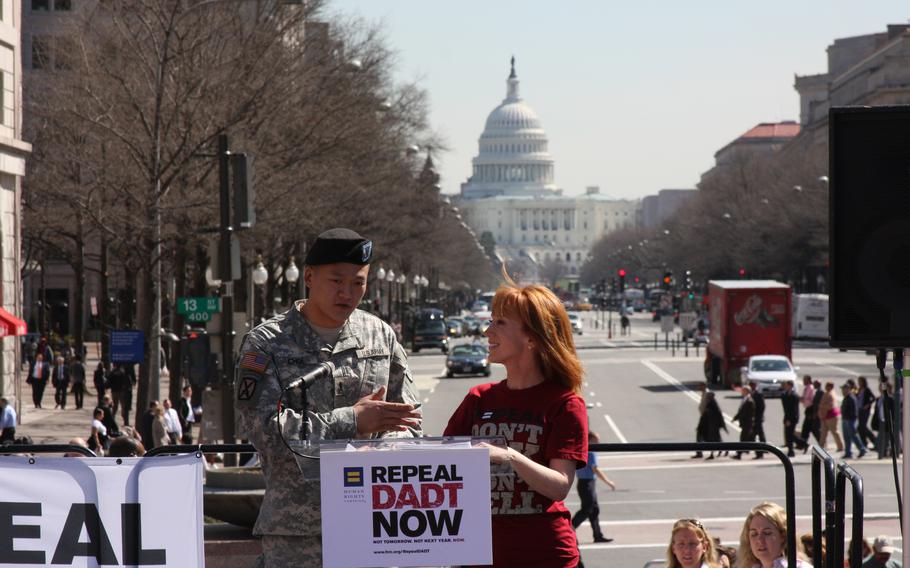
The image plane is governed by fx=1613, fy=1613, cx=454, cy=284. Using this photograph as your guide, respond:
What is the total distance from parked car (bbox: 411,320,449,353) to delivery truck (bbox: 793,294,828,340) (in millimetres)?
18631

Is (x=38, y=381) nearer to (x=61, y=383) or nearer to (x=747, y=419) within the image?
(x=61, y=383)

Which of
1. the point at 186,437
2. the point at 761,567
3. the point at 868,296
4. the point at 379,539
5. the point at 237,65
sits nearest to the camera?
the point at 379,539

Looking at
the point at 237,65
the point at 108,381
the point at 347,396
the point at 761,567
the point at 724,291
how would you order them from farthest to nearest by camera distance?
the point at 724,291 → the point at 108,381 → the point at 237,65 → the point at 761,567 → the point at 347,396

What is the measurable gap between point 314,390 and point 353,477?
440 mm

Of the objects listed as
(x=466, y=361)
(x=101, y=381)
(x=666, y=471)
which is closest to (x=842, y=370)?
(x=466, y=361)

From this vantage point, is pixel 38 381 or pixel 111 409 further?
pixel 38 381

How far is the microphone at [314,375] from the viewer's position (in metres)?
5.61

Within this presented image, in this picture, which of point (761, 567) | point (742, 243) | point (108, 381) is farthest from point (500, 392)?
point (742, 243)

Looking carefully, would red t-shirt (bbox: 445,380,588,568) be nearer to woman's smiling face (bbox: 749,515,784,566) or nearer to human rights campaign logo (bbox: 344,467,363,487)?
human rights campaign logo (bbox: 344,467,363,487)

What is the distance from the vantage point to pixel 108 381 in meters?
36.8

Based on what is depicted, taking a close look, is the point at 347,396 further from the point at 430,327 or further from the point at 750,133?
the point at 750,133

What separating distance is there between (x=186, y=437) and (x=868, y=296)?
73.6 ft

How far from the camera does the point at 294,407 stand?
18.5ft

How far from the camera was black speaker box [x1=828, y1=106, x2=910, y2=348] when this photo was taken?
6238 mm
